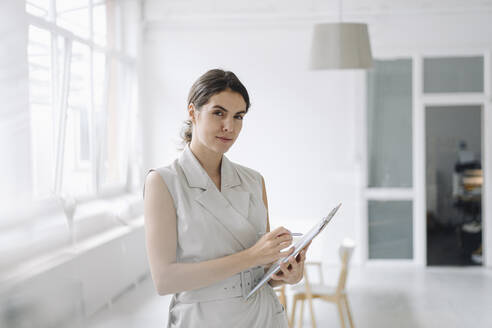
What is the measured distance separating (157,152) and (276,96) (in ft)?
6.49

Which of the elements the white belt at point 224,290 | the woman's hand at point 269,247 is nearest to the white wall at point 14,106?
the white belt at point 224,290

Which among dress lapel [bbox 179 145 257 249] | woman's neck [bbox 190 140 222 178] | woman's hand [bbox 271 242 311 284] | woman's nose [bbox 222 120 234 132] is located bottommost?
woman's hand [bbox 271 242 311 284]

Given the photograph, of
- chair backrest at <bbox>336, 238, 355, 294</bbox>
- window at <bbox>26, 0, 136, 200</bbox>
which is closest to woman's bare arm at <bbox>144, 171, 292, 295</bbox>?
chair backrest at <bbox>336, 238, 355, 294</bbox>

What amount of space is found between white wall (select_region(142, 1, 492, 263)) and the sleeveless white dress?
579cm

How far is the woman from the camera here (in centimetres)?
135

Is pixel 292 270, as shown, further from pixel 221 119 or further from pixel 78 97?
pixel 78 97

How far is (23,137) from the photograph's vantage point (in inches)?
172

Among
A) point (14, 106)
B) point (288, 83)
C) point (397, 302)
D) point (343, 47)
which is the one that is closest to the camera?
point (14, 106)

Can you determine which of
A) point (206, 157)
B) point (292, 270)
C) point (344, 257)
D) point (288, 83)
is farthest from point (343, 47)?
point (292, 270)

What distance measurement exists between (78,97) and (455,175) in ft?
16.6

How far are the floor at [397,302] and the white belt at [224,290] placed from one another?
3419 mm

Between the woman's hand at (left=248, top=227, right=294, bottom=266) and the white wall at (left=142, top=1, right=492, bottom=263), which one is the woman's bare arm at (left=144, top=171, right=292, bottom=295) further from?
the white wall at (left=142, top=1, right=492, bottom=263)

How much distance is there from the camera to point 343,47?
467cm

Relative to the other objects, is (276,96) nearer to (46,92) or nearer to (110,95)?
(110,95)
